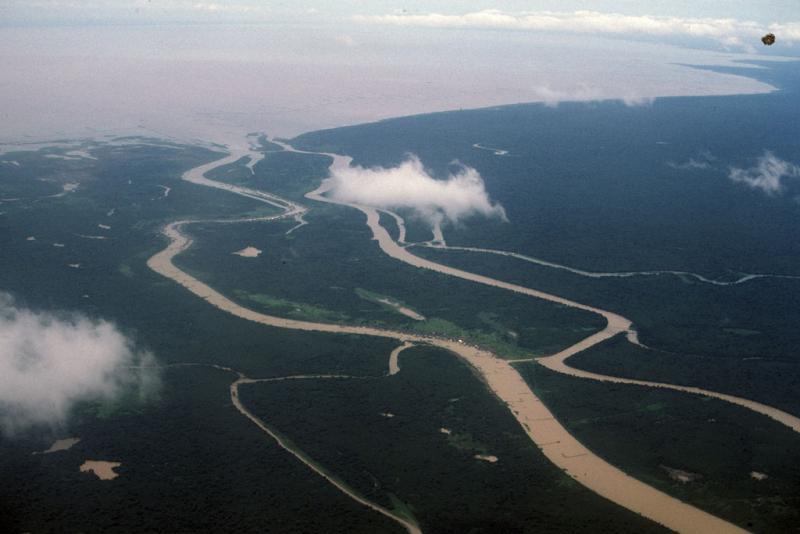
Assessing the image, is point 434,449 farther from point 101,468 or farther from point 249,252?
point 249,252

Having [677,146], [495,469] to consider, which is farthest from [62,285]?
[677,146]

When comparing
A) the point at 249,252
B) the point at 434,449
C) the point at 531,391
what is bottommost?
the point at 531,391

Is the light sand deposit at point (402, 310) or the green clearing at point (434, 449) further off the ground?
the light sand deposit at point (402, 310)

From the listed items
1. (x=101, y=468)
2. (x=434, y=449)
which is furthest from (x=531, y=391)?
(x=101, y=468)

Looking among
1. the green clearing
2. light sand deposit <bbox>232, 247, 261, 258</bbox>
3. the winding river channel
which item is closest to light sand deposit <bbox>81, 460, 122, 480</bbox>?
the winding river channel

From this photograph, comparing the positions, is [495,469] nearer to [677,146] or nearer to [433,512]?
[433,512]

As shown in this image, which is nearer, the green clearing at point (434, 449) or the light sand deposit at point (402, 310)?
the green clearing at point (434, 449)

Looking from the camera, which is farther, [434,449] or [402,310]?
[402,310]

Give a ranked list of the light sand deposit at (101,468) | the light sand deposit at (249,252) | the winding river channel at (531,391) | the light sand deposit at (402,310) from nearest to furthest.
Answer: the winding river channel at (531,391) < the light sand deposit at (101,468) < the light sand deposit at (402,310) < the light sand deposit at (249,252)

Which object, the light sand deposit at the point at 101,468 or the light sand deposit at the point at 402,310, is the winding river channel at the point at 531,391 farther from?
the light sand deposit at the point at 101,468

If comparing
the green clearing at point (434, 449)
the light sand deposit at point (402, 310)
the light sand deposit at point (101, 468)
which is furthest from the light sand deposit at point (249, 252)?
the light sand deposit at point (101, 468)
